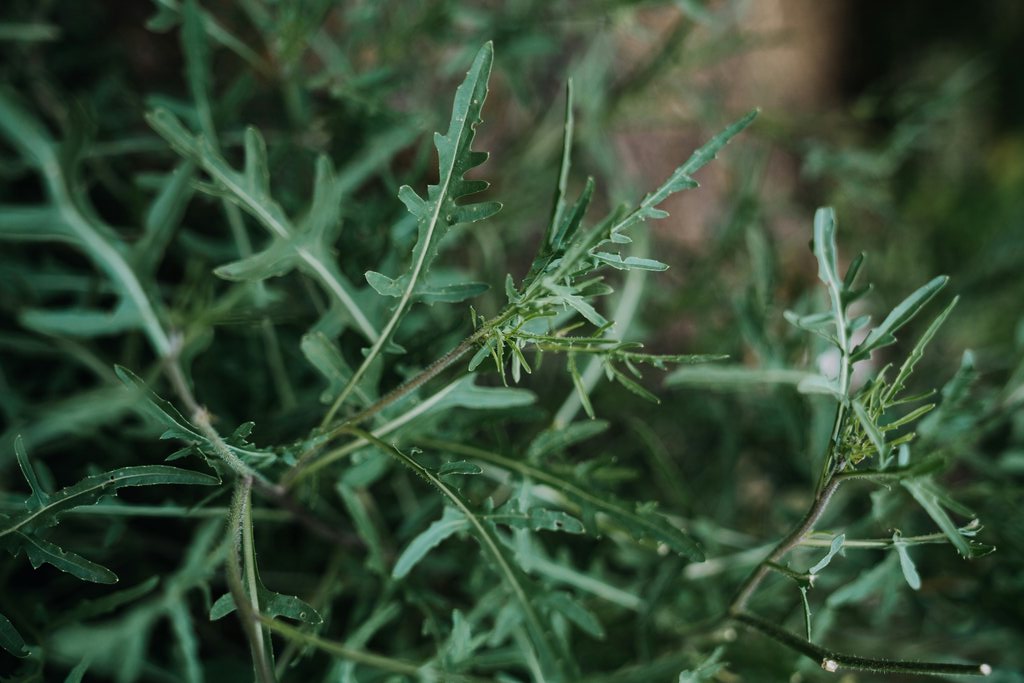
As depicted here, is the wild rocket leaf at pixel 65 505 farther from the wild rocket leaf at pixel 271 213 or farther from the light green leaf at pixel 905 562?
the light green leaf at pixel 905 562

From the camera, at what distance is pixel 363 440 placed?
496mm

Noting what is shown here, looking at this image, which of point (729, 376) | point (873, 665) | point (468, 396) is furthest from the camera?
point (729, 376)

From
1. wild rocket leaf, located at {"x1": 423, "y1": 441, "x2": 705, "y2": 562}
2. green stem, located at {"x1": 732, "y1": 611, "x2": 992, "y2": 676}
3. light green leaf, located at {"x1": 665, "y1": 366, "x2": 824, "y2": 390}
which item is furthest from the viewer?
light green leaf, located at {"x1": 665, "y1": 366, "x2": 824, "y2": 390}

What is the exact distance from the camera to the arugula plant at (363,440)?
436 mm

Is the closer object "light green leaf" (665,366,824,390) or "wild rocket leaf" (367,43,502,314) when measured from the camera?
"wild rocket leaf" (367,43,502,314)

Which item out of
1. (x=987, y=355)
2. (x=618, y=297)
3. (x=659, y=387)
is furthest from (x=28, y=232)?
(x=987, y=355)

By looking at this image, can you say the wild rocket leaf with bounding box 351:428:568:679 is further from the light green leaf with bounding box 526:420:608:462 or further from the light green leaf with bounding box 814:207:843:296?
the light green leaf with bounding box 814:207:843:296

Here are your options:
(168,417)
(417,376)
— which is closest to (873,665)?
(417,376)

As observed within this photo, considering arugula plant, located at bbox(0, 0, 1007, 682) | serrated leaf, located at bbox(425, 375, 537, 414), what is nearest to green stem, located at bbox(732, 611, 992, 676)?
arugula plant, located at bbox(0, 0, 1007, 682)

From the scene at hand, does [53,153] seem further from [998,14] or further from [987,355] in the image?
[998,14]

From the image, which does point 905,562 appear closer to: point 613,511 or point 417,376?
point 613,511

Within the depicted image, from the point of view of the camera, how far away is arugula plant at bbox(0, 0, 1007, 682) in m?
0.44

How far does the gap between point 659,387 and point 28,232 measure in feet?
2.57

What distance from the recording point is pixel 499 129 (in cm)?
114
